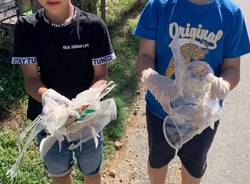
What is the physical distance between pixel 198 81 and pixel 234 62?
1.19 ft

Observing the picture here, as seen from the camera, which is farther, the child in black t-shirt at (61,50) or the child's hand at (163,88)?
the child in black t-shirt at (61,50)

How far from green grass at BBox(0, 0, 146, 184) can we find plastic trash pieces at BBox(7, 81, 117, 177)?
0.92 meters

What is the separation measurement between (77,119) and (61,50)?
403mm

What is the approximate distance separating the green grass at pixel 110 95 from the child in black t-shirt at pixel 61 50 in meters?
0.79

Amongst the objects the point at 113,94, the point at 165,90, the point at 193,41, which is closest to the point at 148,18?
the point at 193,41

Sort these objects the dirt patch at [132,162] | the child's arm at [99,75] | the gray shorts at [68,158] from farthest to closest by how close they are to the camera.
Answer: the dirt patch at [132,162], the gray shorts at [68,158], the child's arm at [99,75]

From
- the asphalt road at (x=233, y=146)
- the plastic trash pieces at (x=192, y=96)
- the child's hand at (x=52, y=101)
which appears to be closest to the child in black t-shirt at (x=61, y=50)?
the child's hand at (x=52, y=101)

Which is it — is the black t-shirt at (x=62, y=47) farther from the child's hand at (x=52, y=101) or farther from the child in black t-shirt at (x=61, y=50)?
the child's hand at (x=52, y=101)

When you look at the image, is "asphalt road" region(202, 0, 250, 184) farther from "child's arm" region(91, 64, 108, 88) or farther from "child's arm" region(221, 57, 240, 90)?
"child's arm" region(91, 64, 108, 88)

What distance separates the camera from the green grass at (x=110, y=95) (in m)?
3.30

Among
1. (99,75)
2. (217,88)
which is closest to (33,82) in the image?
(99,75)

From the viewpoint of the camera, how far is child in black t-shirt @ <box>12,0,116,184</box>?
240cm

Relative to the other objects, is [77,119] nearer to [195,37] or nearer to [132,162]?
[195,37]

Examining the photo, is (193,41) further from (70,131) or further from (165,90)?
(70,131)
